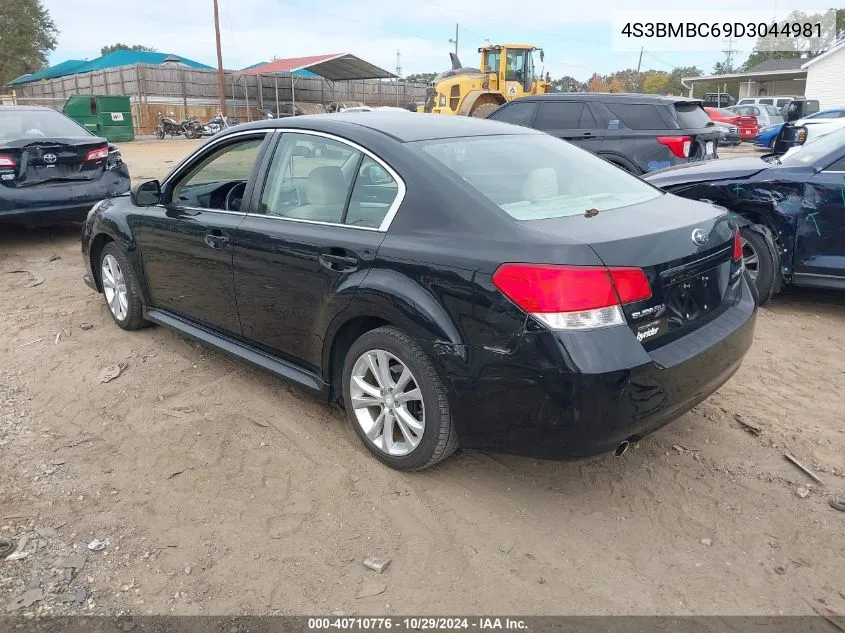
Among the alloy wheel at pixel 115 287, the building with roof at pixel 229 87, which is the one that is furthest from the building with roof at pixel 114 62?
the alloy wheel at pixel 115 287

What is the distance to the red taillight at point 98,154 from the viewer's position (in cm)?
780

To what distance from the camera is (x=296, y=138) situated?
3.72m

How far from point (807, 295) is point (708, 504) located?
3855 mm

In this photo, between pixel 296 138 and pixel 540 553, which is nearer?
pixel 540 553

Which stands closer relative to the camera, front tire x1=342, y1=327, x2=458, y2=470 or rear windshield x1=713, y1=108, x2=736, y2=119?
front tire x1=342, y1=327, x2=458, y2=470

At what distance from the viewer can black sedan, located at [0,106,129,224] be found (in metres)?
7.23

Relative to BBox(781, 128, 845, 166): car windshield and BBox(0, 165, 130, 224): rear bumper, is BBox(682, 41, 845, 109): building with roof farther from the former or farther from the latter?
BBox(0, 165, 130, 224): rear bumper

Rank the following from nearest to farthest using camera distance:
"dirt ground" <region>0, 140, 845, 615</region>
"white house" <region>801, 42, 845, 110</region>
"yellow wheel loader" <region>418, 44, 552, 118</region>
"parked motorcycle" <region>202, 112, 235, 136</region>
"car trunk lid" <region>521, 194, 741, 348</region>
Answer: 1. "dirt ground" <region>0, 140, 845, 615</region>
2. "car trunk lid" <region>521, 194, 741, 348</region>
3. "yellow wheel loader" <region>418, 44, 552, 118</region>
4. "parked motorcycle" <region>202, 112, 235, 136</region>
5. "white house" <region>801, 42, 845, 110</region>

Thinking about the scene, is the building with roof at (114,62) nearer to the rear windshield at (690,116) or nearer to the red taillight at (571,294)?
the rear windshield at (690,116)

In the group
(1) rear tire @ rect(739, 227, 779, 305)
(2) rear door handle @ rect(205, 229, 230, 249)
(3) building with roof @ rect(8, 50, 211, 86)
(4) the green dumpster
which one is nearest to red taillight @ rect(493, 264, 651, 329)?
(2) rear door handle @ rect(205, 229, 230, 249)

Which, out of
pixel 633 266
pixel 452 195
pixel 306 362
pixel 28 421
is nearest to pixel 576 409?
pixel 633 266

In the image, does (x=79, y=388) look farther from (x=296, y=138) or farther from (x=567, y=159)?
(x=567, y=159)

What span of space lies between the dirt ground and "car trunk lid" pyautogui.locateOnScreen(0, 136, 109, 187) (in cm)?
382

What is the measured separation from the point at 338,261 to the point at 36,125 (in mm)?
6541
